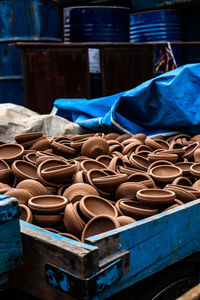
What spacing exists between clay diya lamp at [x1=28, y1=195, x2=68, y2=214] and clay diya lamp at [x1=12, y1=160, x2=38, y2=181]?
44cm

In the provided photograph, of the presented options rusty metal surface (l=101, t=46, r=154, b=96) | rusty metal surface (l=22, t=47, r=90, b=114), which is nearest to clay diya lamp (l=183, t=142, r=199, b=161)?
rusty metal surface (l=22, t=47, r=90, b=114)

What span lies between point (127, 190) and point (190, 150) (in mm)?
1339

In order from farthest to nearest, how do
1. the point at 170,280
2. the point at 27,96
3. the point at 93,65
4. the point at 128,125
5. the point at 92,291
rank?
the point at 93,65 → the point at 27,96 → the point at 128,125 → the point at 170,280 → the point at 92,291

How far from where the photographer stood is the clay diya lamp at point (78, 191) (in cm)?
257

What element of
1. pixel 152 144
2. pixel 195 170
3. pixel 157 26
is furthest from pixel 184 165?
pixel 157 26

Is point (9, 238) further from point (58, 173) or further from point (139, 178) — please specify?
point (139, 178)

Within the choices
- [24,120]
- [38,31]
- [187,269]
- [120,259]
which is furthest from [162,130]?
[38,31]

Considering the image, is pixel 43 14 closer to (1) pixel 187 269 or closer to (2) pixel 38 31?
(2) pixel 38 31

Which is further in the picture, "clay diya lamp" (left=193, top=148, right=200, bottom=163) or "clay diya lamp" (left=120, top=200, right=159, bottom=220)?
"clay diya lamp" (left=193, top=148, right=200, bottom=163)

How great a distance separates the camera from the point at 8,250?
1.60m

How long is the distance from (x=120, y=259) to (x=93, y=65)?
218 inches

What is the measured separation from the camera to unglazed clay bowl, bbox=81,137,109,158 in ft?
11.6

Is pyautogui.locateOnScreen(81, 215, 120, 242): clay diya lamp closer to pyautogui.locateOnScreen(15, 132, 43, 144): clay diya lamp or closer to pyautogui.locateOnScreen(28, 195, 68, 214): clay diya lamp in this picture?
pyautogui.locateOnScreen(28, 195, 68, 214): clay diya lamp

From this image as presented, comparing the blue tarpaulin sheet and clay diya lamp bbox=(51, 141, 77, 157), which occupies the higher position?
the blue tarpaulin sheet
